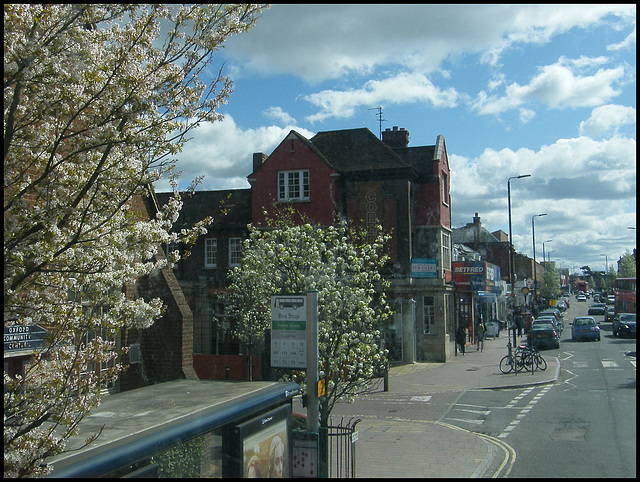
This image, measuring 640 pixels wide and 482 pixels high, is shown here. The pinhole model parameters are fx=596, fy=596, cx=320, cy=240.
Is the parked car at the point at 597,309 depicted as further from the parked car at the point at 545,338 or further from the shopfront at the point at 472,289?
the parked car at the point at 545,338

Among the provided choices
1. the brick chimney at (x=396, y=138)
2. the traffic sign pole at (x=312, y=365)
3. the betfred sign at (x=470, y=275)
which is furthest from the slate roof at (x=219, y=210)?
the traffic sign pole at (x=312, y=365)

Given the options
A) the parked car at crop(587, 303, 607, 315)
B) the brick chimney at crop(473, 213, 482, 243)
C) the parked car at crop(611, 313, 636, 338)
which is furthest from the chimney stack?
the parked car at crop(611, 313, 636, 338)

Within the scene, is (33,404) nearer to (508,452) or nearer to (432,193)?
(508,452)

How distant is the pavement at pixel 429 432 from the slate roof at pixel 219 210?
8958 mm

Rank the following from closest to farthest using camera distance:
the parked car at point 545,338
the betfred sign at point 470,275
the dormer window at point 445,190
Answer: the dormer window at point 445,190 < the betfred sign at point 470,275 < the parked car at point 545,338

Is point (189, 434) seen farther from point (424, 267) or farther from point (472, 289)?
point (472, 289)

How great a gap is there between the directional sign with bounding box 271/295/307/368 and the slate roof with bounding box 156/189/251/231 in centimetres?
1307

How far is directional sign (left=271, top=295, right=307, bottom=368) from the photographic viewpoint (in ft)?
25.4

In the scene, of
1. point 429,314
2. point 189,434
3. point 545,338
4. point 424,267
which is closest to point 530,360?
point 429,314

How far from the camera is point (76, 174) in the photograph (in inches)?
198

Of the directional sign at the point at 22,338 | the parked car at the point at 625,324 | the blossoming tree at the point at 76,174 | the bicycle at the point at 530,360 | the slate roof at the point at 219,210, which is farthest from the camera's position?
the parked car at the point at 625,324

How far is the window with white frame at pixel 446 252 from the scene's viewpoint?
96.1ft

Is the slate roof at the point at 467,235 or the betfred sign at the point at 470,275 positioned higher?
the slate roof at the point at 467,235

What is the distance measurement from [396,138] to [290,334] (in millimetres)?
24061
